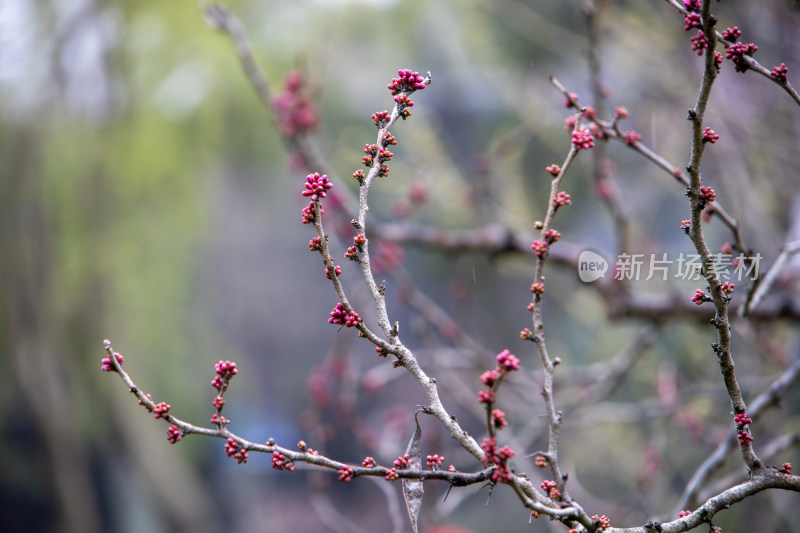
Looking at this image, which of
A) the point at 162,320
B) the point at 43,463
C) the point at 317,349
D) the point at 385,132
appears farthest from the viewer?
the point at 317,349

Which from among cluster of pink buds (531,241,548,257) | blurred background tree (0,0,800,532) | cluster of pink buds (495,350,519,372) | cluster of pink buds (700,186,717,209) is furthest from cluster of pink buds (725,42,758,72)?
blurred background tree (0,0,800,532)

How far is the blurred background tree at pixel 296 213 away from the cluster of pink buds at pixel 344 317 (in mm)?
709

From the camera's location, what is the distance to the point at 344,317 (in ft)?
1.53

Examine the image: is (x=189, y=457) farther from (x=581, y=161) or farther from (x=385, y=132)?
(x=385, y=132)

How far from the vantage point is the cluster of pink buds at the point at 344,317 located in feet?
1.51

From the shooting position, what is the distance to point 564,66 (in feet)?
7.80

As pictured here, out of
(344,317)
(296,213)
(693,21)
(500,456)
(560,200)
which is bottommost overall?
(500,456)

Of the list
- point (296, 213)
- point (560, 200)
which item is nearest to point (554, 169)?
point (560, 200)

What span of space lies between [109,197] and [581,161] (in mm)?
2381

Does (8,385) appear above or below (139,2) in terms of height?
below

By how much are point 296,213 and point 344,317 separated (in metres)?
4.10

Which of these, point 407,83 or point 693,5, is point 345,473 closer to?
point 407,83

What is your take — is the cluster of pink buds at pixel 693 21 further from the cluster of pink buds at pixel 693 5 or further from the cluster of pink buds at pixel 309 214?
the cluster of pink buds at pixel 309 214

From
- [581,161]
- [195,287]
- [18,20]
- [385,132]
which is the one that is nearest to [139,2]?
[18,20]
